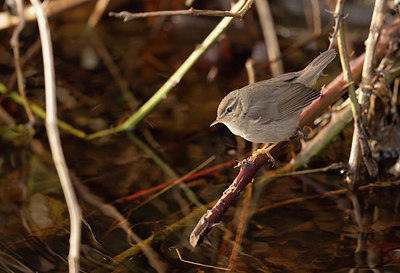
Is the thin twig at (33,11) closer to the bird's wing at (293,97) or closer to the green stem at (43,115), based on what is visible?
the green stem at (43,115)

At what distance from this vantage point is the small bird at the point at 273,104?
9.30 ft

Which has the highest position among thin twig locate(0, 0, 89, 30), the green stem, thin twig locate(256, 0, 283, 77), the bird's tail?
thin twig locate(0, 0, 89, 30)

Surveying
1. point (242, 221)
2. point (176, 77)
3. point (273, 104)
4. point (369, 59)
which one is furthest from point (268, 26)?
point (273, 104)

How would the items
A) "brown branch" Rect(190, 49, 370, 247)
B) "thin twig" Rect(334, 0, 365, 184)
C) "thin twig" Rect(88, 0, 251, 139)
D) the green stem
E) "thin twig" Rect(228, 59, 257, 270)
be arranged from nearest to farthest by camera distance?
"brown branch" Rect(190, 49, 370, 247), "thin twig" Rect(334, 0, 365, 184), "thin twig" Rect(228, 59, 257, 270), "thin twig" Rect(88, 0, 251, 139), the green stem

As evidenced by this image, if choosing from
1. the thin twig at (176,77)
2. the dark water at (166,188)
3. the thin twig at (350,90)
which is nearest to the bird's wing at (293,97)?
the dark water at (166,188)

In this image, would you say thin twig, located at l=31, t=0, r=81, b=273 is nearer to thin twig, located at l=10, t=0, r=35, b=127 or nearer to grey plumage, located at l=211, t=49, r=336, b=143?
grey plumage, located at l=211, t=49, r=336, b=143

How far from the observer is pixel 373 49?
336 centimetres

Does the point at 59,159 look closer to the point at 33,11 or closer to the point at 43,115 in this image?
the point at 43,115

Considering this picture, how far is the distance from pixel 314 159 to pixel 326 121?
0.34m

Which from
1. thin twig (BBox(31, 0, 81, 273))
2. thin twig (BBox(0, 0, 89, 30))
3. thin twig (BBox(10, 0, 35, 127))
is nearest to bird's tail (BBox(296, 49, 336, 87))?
thin twig (BBox(31, 0, 81, 273))

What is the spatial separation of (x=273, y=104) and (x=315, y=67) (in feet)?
0.94

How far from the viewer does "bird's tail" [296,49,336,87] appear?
279 cm

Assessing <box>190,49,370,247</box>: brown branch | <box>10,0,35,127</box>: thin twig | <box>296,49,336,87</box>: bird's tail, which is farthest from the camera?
<box>10,0,35,127</box>: thin twig

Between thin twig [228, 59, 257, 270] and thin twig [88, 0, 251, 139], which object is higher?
thin twig [88, 0, 251, 139]
